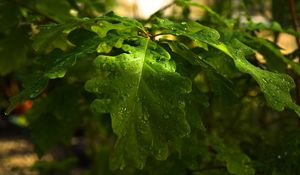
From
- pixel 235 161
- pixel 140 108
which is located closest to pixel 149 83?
pixel 140 108

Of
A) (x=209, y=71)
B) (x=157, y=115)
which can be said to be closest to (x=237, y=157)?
(x=209, y=71)

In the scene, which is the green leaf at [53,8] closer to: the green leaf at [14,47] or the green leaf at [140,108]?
the green leaf at [14,47]

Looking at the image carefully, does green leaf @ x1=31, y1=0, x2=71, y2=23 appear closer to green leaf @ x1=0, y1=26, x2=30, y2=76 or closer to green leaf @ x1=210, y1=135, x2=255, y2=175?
green leaf @ x1=0, y1=26, x2=30, y2=76

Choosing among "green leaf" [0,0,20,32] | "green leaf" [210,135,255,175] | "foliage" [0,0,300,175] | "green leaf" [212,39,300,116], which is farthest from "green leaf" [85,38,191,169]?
"green leaf" [0,0,20,32]

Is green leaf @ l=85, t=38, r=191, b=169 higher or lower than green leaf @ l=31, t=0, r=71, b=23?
higher

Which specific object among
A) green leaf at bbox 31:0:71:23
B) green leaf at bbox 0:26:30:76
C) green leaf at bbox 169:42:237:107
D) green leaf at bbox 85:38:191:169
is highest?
green leaf at bbox 85:38:191:169

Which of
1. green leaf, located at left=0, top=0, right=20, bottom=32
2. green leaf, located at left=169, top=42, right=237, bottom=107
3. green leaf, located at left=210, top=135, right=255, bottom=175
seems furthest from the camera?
green leaf, located at left=0, top=0, right=20, bottom=32

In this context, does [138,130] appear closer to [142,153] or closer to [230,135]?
[142,153]

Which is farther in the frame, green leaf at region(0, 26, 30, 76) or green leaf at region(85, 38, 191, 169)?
green leaf at region(0, 26, 30, 76)

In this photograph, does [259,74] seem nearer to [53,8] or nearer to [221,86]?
[221,86]
